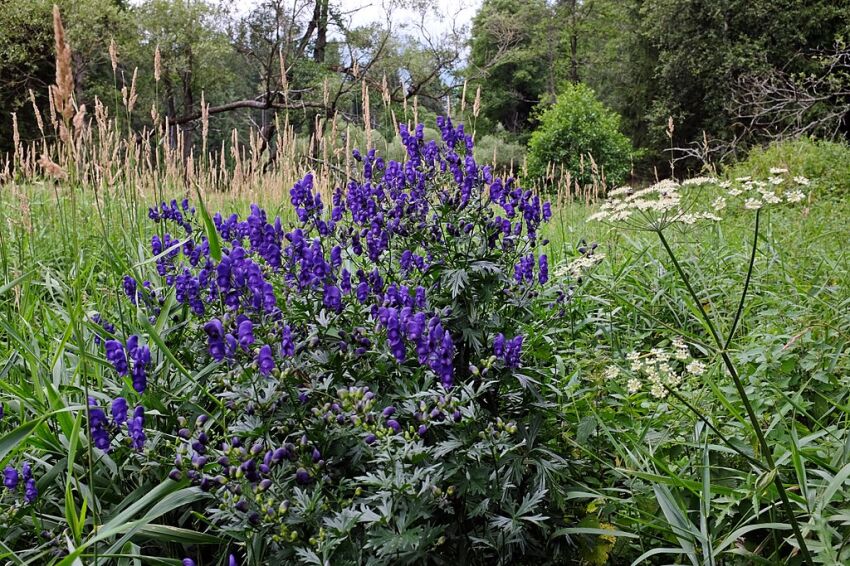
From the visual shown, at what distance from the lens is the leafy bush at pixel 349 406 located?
1565 millimetres

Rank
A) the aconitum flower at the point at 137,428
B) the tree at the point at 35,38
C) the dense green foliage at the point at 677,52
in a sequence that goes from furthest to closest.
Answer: the dense green foliage at the point at 677,52
the tree at the point at 35,38
the aconitum flower at the point at 137,428

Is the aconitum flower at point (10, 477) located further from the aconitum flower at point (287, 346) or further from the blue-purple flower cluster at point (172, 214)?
the blue-purple flower cluster at point (172, 214)

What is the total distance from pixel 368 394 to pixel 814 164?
8.65 meters

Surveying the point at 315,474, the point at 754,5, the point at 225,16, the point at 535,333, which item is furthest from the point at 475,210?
the point at 225,16

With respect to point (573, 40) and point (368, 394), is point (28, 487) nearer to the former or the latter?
point (368, 394)

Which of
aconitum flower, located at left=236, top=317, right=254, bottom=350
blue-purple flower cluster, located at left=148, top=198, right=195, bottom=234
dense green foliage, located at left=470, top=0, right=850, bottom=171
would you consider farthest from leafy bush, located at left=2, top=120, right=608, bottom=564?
dense green foliage, located at left=470, top=0, right=850, bottom=171

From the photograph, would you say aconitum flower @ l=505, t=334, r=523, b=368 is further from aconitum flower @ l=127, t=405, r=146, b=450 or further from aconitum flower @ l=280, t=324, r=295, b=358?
aconitum flower @ l=127, t=405, r=146, b=450

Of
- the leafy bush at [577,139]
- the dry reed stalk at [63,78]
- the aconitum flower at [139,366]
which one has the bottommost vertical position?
the aconitum flower at [139,366]

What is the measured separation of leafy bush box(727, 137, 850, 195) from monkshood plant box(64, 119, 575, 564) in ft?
19.9

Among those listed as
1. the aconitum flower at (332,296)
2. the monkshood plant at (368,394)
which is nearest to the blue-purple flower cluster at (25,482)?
the monkshood plant at (368,394)

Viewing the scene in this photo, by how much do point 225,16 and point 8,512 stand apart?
24085 mm

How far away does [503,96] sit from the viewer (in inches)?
1379

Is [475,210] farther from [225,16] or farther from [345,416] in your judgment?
[225,16]

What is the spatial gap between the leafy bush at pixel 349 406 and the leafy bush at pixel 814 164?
6081 mm
